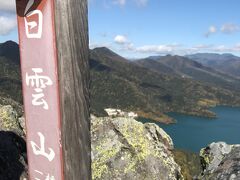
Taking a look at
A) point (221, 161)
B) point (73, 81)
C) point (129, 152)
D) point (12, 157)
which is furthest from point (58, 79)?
point (129, 152)

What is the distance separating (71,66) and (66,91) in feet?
0.80

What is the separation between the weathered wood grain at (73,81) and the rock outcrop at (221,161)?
4431 millimetres

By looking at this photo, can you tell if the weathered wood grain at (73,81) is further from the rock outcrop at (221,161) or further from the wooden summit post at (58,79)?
the rock outcrop at (221,161)

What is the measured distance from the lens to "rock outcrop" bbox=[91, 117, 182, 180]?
37.6 ft

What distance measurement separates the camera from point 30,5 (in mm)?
3402

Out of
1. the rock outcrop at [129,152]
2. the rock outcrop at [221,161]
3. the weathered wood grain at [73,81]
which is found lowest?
the rock outcrop at [129,152]

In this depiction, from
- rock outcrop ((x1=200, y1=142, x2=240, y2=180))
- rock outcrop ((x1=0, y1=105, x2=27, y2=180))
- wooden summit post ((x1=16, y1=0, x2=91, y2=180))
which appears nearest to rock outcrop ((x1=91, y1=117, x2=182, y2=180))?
rock outcrop ((x1=200, y1=142, x2=240, y2=180))

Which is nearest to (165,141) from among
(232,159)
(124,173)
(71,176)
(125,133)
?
(125,133)

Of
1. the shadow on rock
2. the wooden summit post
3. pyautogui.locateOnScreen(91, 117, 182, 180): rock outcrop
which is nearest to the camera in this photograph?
the wooden summit post

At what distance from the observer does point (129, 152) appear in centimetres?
1208

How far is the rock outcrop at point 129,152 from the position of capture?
11453 mm

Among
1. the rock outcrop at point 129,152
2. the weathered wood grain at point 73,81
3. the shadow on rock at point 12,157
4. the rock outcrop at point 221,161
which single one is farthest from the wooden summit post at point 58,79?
the rock outcrop at point 129,152

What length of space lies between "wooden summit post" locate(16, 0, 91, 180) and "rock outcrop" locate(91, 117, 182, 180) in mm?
7871

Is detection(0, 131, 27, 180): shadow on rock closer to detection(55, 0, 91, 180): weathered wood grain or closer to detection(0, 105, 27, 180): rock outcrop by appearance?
detection(0, 105, 27, 180): rock outcrop
